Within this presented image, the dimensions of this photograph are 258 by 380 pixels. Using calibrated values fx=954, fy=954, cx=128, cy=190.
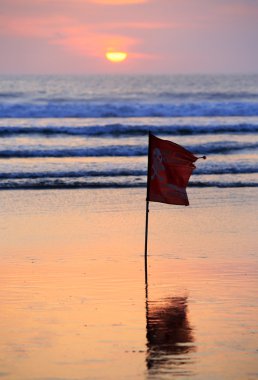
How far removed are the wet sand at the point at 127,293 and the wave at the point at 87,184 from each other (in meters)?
3.17

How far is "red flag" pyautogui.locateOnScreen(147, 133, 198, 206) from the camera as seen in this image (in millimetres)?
11477

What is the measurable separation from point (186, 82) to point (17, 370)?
86.2 m

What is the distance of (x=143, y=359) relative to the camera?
7.62 m

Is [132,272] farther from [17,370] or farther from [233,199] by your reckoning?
[233,199]

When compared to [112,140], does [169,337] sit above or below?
below

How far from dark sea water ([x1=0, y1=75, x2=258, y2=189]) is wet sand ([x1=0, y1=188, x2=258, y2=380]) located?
5197 mm

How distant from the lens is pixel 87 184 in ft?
65.8

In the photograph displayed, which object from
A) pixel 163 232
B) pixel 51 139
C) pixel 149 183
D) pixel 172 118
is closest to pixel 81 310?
pixel 149 183

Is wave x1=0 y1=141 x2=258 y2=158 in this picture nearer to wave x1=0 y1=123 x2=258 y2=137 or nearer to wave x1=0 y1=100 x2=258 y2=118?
wave x1=0 y1=123 x2=258 y2=137

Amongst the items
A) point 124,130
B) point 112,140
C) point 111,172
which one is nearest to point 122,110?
point 124,130

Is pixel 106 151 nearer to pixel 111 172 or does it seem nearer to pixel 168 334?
pixel 111 172

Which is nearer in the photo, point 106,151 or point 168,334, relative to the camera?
point 168,334

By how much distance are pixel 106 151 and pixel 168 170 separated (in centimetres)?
1653

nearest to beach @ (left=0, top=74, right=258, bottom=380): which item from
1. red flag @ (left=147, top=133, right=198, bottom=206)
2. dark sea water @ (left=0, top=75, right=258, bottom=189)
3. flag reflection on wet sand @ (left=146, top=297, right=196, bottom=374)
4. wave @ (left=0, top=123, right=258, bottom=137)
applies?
flag reflection on wet sand @ (left=146, top=297, right=196, bottom=374)
